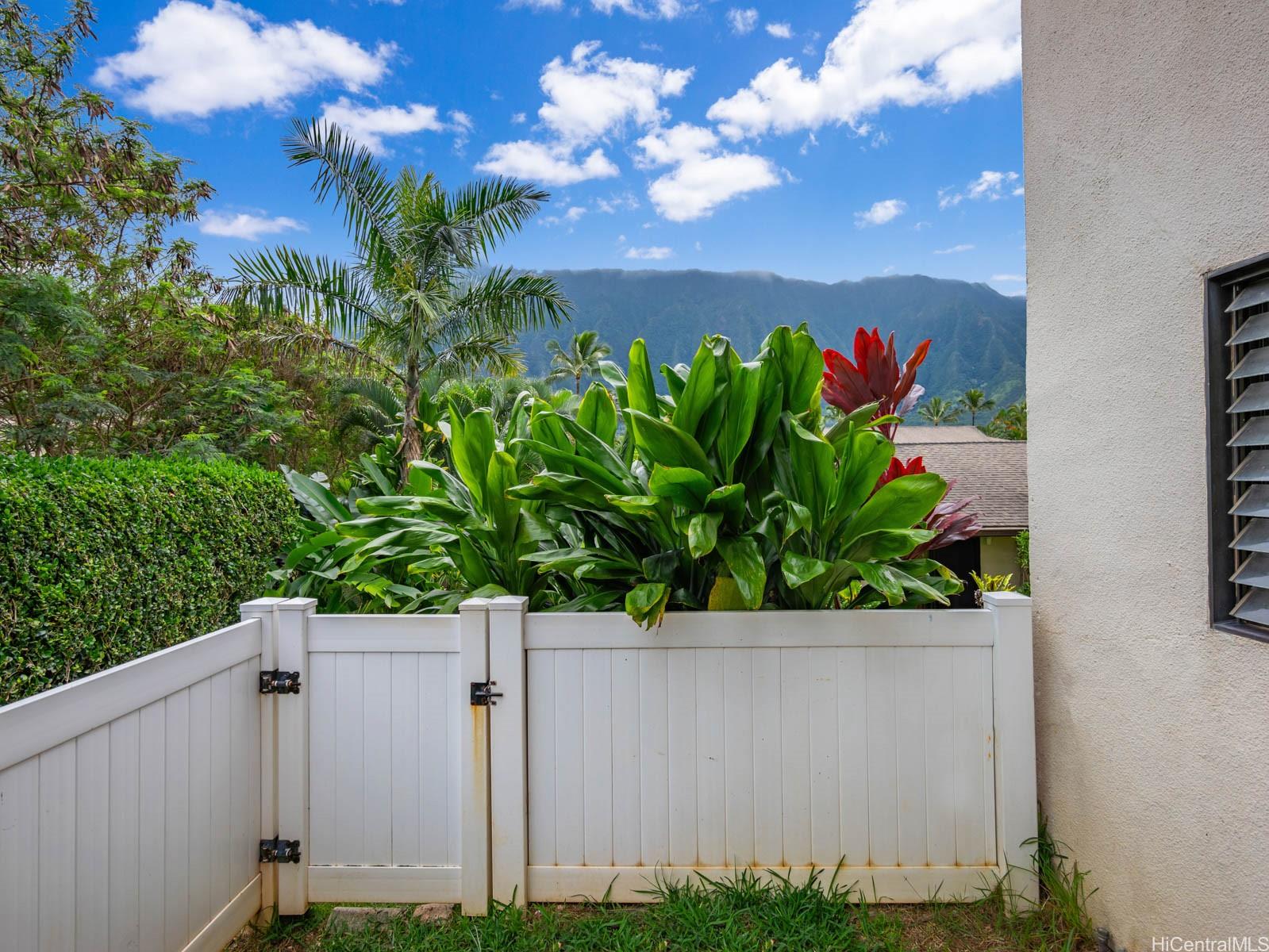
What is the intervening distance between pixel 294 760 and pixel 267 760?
0.22 ft

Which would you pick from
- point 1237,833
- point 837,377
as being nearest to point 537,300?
point 837,377

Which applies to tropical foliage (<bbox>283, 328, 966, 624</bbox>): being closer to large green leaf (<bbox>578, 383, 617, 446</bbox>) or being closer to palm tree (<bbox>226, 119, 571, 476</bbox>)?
large green leaf (<bbox>578, 383, 617, 446</bbox>)

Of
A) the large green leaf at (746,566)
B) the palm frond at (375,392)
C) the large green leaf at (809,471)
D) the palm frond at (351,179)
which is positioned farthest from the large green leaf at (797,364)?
the palm frond at (375,392)

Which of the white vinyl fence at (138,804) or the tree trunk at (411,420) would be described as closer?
the white vinyl fence at (138,804)

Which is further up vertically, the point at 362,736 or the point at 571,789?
the point at 362,736

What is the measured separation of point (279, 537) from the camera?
4223mm

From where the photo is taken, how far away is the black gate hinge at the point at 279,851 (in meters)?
1.78

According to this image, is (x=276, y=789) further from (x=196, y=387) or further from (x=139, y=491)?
(x=196, y=387)

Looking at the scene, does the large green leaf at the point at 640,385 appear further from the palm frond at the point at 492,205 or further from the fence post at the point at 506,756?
the palm frond at the point at 492,205

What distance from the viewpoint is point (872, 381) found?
235cm

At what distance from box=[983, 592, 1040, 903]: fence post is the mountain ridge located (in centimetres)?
6421

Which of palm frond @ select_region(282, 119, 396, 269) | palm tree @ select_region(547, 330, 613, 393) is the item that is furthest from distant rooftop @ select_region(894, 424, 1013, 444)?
palm tree @ select_region(547, 330, 613, 393)

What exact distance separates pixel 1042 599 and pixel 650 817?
1213 millimetres

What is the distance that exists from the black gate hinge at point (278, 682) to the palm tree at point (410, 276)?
7774mm
